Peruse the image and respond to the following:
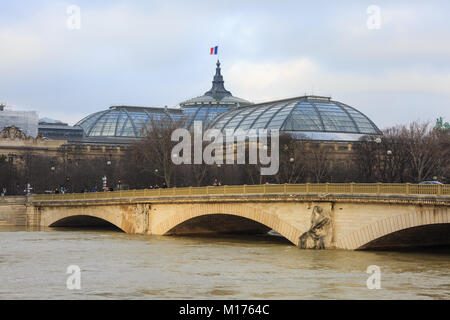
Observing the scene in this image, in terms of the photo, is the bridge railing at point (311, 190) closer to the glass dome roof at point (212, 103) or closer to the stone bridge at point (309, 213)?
the stone bridge at point (309, 213)

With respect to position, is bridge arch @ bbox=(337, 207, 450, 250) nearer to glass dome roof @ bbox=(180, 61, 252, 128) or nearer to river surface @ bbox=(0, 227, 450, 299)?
river surface @ bbox=(0, 227, 450, 299)

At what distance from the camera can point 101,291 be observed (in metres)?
28.4

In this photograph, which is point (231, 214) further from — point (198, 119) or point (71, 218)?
point (198, 119)

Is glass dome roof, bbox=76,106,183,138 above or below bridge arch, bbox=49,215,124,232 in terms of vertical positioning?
above

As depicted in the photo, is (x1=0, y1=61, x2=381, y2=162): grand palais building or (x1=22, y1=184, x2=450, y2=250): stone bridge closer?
(x1=22, y1=184, x2=450, y2=250): stone bridge

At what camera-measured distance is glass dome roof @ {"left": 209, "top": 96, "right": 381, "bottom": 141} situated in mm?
121944

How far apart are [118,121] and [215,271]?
124738 mm

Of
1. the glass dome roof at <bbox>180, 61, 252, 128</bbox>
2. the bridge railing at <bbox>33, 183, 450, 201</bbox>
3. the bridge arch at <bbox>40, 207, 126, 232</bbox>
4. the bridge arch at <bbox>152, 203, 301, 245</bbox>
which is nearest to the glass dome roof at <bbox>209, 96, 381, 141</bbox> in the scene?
the glass dome roof at <bbox>180, 61, 252, 128</bbox>

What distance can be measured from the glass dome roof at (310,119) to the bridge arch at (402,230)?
77.6m

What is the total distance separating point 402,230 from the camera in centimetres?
3650

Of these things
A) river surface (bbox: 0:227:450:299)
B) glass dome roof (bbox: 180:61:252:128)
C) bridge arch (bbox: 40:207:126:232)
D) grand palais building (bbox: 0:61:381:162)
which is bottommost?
river surface (bbox: 0:227:450:299)

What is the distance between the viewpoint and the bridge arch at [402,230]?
3416cm
